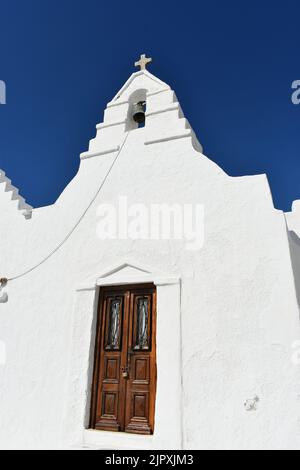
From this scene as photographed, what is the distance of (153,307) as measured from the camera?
17.5 ft

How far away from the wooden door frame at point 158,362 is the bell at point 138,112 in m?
3.58

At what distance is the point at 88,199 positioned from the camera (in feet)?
21.5

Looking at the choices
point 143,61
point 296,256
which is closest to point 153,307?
point 296,256

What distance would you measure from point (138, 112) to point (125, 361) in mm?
5143

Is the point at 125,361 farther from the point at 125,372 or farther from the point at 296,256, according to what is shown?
the point at 296,256

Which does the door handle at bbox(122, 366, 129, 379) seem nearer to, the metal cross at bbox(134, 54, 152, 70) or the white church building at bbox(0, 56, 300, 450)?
the white church building at bbox(0, 56, 300, 450)

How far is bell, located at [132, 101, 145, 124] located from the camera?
750cm

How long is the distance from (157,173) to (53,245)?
7.78ft

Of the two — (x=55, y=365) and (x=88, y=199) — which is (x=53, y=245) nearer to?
(x=88, y=199)

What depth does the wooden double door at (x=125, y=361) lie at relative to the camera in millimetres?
4949

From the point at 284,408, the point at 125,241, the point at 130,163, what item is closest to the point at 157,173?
the point at 130,163

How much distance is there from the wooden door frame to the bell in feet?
11.7

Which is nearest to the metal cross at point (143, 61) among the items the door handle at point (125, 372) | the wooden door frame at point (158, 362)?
the wooden door frame at point (158, 362)

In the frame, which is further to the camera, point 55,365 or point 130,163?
point 130,163
